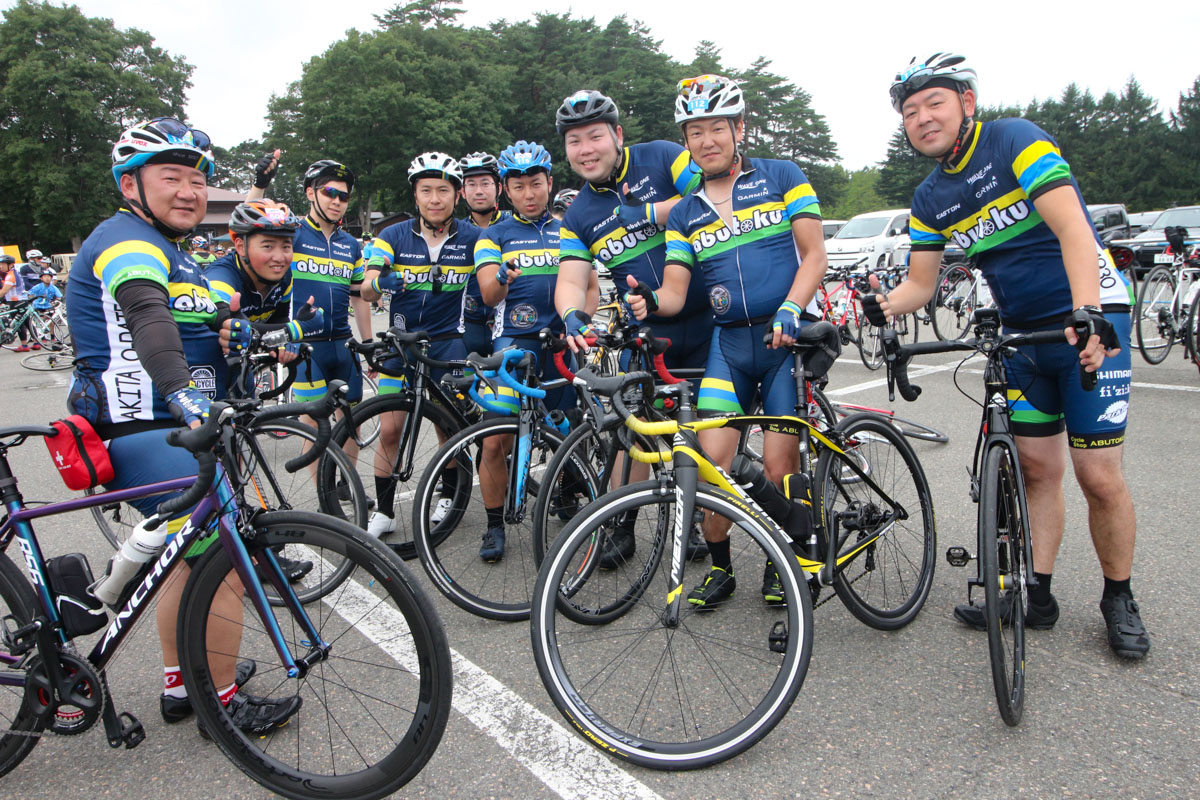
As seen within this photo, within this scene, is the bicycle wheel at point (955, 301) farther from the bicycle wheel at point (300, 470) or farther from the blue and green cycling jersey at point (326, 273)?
the bicycle wheel at point (300, 470)

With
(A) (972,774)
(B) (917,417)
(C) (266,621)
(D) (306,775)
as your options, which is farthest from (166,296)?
(B) (917,417)

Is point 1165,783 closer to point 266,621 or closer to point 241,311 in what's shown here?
point 266,621

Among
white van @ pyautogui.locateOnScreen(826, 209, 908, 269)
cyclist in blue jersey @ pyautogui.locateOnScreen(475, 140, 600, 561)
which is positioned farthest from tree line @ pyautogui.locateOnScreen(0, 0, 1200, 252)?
cyclist in blue jersey @ pyautogui.locateOnScreen(475, 140, 600, 561)

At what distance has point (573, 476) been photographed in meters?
3.62

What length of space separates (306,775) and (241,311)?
3010 millimetres

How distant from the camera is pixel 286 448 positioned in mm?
3783

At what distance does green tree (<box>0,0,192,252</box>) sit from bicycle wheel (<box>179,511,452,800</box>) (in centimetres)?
5703

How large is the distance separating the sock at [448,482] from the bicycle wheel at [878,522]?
5.83ft

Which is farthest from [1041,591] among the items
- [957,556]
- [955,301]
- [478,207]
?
[955,301]

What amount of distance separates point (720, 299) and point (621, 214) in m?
0.91

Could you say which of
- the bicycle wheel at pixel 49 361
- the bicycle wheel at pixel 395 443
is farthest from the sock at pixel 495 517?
the bicycle wheel at pixel 49 361

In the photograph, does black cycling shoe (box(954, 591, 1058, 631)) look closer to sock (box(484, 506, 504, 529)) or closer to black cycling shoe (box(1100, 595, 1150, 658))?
black cycling shoe (box(1100, 595, 1150, 658))

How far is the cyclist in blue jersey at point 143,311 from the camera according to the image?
7.59 feet

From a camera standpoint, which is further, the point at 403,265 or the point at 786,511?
the point at 403,265
